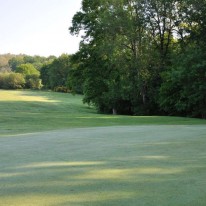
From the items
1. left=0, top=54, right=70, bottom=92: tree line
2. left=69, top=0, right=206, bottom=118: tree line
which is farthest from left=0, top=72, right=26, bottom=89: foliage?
left=69, top=0, right=206, bottom=118: tree line

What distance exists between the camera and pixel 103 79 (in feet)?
149

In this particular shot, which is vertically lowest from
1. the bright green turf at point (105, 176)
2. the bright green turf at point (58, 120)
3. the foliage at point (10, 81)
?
the bright green turf at point (58, 120)

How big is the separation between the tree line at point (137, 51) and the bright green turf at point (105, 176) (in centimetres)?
2507

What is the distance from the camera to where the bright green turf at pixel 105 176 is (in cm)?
541

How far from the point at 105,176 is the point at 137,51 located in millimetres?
35747

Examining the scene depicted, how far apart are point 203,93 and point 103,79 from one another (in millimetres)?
16176

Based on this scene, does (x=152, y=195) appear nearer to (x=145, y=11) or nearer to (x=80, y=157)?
(x=80, y=157)

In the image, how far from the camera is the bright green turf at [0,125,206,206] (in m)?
5.41

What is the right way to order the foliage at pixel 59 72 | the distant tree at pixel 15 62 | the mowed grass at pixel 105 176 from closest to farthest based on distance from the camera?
1. the mowed grass at pixel 105 176
2. the foliage at pixel 59 72
3. the distant tree at pixel 15 62


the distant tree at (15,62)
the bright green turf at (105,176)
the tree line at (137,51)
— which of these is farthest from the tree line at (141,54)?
the distant tree at (15,62)

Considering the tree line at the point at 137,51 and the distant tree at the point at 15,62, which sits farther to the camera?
the distant tree at the point at 15,62

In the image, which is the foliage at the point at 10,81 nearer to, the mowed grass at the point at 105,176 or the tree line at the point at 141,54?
the tree line at the point at 141,54

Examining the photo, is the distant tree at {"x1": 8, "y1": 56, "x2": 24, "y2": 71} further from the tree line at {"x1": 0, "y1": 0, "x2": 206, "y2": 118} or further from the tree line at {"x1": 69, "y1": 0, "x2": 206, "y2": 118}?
the tree line at {"x1": 69, "y1": 0, "x2": 206, "y2": 118}

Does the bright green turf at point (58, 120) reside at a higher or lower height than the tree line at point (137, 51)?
lower
